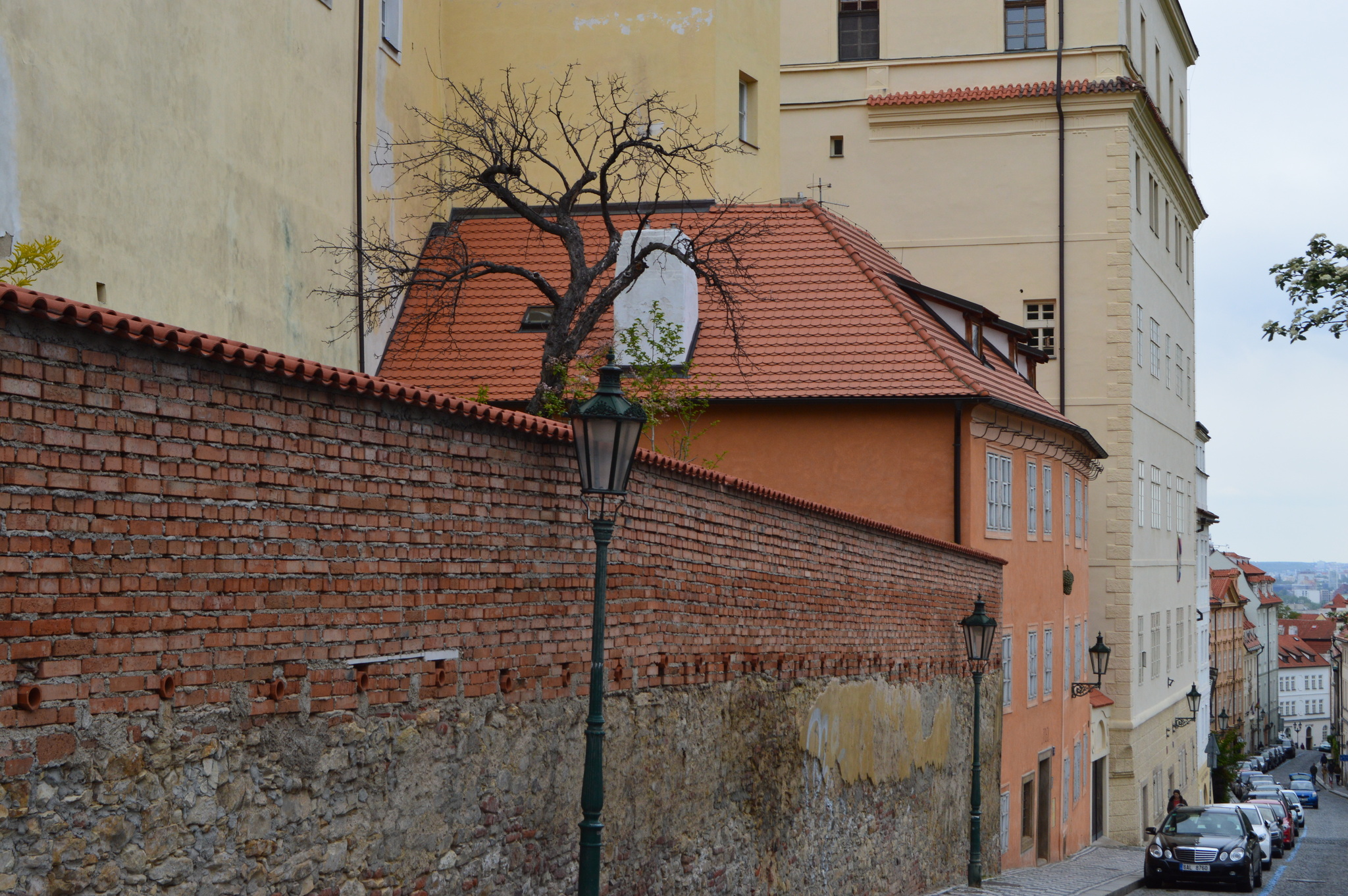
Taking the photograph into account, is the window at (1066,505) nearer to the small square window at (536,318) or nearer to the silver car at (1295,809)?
the small square window at (536,318)

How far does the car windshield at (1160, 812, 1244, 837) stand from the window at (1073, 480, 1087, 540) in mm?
6687

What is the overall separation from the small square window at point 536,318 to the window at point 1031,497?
8727mm

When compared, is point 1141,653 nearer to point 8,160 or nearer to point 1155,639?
point 1155,639

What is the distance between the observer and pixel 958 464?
898 inches

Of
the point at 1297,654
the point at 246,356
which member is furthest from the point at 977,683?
the point at 1297,654

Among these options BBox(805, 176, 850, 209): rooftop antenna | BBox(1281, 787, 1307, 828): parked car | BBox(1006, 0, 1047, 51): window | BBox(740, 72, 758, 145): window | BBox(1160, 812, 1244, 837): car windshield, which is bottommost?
BBox(1281, 787, 1307, 828): parked car

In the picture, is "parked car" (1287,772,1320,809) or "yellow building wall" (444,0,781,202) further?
"parked car" (1287,772,1320,809)

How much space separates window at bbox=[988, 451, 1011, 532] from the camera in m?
24.2

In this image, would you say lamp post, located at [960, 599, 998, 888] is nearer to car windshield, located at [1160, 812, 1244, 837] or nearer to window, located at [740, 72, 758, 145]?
car windshield, located at [1160, 812, 1244, 837]

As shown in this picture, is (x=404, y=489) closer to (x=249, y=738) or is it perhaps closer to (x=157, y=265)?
(x=249, y=738)

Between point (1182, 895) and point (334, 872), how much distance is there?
21179 mm

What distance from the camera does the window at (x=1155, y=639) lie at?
132 feet

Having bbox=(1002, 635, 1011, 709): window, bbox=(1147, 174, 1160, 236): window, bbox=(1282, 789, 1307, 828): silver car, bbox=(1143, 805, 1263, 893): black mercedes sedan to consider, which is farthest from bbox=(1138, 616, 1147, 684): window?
bbox=(1282, 789, 1307, 828): silver car

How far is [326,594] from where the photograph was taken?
278 inches
